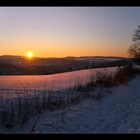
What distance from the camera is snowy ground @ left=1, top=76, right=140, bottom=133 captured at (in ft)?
18.3

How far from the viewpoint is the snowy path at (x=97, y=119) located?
18.3 ft

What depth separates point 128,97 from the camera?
9914 mm

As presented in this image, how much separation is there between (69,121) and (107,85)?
608 centimetres

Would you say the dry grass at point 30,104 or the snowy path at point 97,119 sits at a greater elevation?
the dry grass at point 30,104

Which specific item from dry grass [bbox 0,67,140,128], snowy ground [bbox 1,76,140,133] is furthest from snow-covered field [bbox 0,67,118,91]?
snowy ground [bbox 1,76,140,133]

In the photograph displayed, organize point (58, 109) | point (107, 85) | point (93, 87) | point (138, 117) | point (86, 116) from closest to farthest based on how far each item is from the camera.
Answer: point (138, 117), point (86, 116), point (58, 109), point (93, 87), point (107, 85)

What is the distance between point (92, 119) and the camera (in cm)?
653

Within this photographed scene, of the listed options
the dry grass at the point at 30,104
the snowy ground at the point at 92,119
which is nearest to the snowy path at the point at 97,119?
the snowy ground at the point at 92,119

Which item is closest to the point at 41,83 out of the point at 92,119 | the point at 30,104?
the point at 30,104

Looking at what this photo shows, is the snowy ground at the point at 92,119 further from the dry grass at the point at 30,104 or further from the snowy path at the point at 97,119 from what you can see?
the dry grass at the point at 30,104

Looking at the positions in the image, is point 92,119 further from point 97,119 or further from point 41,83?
point 41,83
